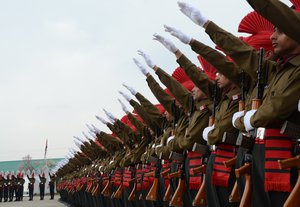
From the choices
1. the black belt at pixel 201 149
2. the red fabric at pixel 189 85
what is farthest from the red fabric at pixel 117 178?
the black belt at pixel 201 149

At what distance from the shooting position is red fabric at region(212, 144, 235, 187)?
5785 mm

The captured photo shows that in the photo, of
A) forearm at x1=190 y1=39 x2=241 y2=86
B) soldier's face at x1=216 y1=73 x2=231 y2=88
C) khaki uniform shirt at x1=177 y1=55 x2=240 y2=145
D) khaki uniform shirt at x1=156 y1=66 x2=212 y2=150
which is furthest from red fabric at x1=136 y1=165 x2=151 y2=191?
forearm at x1=190 y1=39 x2=241 y2=86

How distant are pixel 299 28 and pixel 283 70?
1.67 feet

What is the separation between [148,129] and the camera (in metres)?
11.3

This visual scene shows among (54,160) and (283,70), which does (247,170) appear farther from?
(54,160)

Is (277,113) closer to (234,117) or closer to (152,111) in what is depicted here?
(234,117)

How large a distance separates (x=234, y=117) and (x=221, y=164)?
2.13 feet

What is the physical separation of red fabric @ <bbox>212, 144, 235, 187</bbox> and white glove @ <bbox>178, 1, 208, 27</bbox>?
52.6 inches

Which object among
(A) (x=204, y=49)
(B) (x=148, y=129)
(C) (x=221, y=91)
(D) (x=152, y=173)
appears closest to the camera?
(A) (x=204, y=49)

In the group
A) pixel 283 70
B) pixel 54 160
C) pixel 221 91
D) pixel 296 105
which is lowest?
pixel 296 105

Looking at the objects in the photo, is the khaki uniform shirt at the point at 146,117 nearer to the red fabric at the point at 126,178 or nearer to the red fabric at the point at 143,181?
the red fabric at the point at 143,181

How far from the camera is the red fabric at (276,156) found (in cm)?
429

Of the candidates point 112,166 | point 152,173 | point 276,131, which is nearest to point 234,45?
point 276,131

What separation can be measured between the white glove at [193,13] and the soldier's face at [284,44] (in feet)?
3.54
